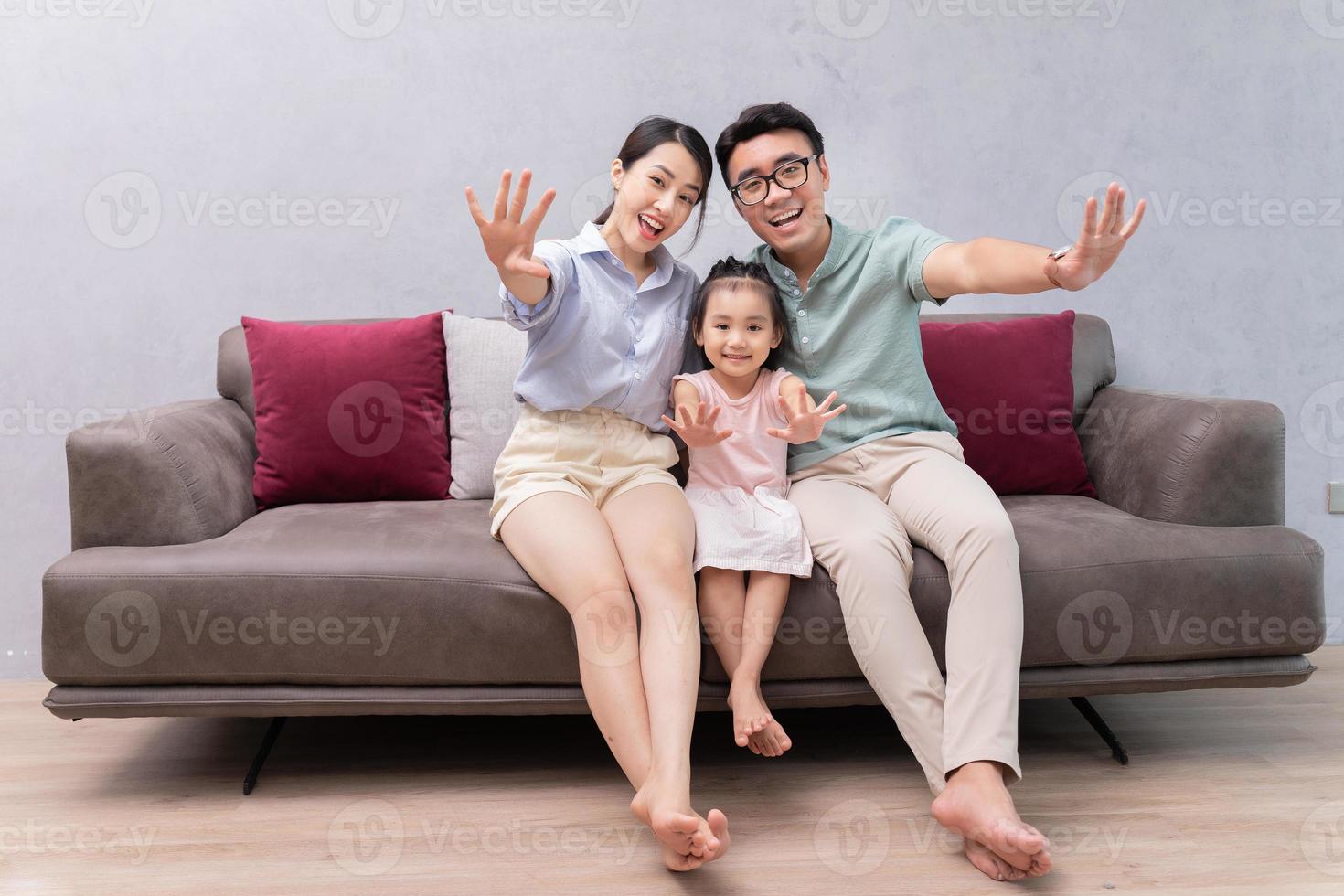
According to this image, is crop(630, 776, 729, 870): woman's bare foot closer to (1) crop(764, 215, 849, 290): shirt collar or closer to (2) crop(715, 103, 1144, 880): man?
(2) crop(715, 103, 1144, 880): man

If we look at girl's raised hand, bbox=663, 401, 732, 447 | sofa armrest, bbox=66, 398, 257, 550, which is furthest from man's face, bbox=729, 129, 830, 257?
sofa armrest, bbox=66, 398, 257, 550

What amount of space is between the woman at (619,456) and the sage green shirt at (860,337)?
0.25 meters

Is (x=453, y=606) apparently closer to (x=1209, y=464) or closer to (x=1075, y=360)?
(x=1209, y=464)

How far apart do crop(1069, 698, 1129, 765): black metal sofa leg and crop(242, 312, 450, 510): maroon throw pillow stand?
1.42 m

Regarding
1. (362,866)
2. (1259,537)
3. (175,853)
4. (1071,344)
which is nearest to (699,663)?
(362,866)

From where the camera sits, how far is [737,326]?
1817 mm

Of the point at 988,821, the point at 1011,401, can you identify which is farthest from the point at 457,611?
the point at 1011,401

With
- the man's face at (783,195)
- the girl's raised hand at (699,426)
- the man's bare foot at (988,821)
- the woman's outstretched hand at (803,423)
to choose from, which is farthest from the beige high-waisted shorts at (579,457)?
the man's bare foot at (988,821)

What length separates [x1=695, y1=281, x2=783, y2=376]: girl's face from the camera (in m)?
1.81

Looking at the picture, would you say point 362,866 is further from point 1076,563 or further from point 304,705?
point 1076,563

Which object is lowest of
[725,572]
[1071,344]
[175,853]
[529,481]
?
[175,853]

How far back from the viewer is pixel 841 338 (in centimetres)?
193

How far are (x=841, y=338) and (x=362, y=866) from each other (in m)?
1.25

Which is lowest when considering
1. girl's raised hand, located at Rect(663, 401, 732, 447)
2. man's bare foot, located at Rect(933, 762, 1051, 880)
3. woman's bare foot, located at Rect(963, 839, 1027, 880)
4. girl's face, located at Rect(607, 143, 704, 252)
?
woman's bare foot, located at Rect(963, 839, 1027, 880)
